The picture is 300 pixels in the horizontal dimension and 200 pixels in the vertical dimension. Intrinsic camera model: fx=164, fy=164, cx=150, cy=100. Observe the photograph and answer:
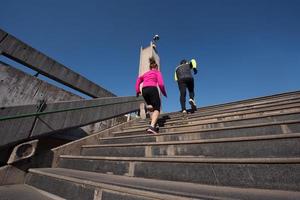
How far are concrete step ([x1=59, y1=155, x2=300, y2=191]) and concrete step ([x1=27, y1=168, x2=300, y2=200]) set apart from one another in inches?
3.3

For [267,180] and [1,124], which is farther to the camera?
[1,124]

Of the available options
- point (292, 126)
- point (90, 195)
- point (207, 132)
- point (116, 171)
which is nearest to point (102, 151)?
point (116, 171)

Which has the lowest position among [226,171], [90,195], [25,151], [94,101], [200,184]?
[90,195]

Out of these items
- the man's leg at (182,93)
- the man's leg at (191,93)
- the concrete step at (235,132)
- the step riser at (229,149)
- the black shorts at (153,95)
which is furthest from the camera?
the man's leg at (191,93)

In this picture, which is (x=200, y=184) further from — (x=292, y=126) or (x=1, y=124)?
(x=1, y=124)

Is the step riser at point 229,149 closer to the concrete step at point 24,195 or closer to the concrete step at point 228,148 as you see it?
the concrete step at point 228,148

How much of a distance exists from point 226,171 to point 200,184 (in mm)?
285

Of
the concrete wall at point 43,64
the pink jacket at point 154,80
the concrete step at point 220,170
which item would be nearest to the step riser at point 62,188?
the concrete step at point 220,170

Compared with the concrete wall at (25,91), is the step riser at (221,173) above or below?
below

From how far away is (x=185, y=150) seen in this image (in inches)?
89.4

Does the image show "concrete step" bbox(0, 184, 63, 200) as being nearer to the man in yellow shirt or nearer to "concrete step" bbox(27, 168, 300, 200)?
"concrete step" bbox(27, 168, 300, 200)

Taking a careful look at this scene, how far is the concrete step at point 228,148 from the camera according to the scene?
5.30ft

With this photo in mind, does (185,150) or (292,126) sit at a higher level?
(292,126)

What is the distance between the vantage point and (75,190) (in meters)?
1.76
